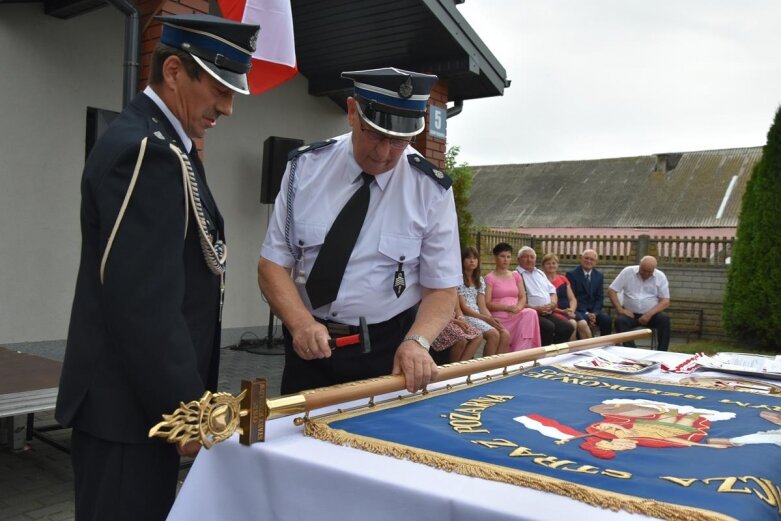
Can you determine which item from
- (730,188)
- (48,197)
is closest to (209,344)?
(48,197)

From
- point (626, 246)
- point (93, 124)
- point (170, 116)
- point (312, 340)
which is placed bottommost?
point (312, 340)

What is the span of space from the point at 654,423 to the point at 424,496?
0.74 metres

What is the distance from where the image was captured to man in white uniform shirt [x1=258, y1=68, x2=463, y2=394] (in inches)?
75.1

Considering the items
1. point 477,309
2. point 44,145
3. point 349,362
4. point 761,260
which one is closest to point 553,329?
point 477,309

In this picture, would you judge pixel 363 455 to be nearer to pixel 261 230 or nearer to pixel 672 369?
pixel 672 369

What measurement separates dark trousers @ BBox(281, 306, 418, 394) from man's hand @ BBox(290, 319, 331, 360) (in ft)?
0.62

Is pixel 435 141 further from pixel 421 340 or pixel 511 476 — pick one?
pixel 511 476

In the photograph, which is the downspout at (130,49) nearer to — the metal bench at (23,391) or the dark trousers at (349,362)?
the metal bench at (23,391)

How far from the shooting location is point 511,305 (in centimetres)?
737

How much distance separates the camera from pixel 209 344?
158 centimetres

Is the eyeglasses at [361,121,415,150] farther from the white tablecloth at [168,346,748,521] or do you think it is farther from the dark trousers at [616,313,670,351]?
the dark trousers at [616,313,670,351]

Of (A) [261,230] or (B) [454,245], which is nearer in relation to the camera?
(B) [454,245]

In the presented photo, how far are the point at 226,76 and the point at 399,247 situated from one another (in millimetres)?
731

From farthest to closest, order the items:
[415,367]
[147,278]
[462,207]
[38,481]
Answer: [462,207] < [38,481] < [415,367] < [147,278]
